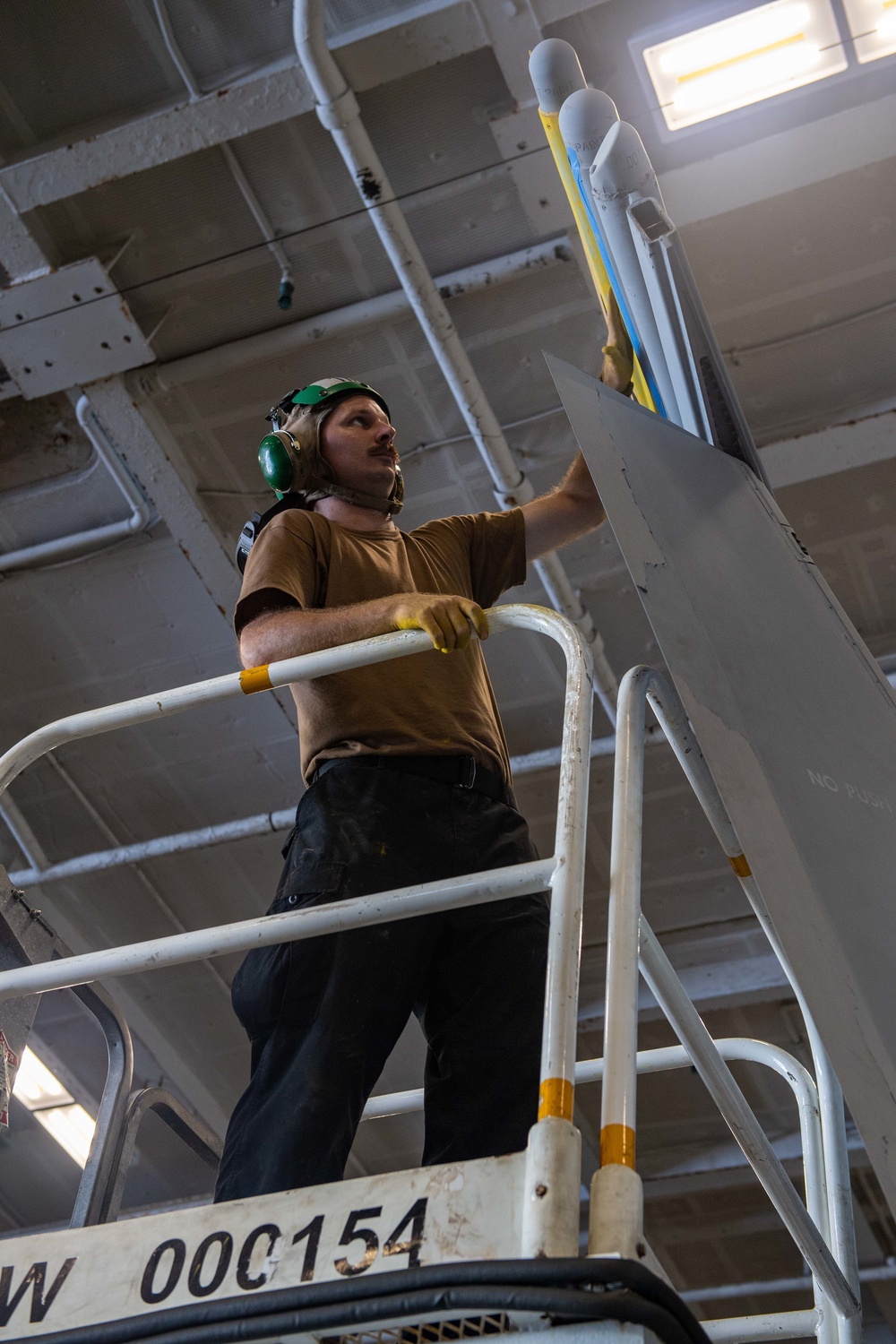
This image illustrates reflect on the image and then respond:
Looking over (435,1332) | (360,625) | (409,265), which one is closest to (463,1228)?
(435,1332)

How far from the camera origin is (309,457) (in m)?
2.36

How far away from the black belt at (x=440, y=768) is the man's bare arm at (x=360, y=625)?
21cm

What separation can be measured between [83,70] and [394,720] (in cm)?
309

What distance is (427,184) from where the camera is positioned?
155 inches

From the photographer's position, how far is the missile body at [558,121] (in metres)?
2.09

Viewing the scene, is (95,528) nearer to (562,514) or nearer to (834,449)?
(562,514)

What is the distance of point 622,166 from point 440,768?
1.10 m

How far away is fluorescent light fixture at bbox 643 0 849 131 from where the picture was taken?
348 centimetres

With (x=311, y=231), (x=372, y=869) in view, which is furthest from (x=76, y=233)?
(x=372, y=869)

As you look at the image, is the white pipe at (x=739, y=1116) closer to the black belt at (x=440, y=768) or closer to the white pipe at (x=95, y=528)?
the black belt at (x=440, y=768)

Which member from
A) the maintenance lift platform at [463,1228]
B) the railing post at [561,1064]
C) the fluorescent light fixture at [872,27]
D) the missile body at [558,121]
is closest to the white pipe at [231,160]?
the missile body at [558,121]

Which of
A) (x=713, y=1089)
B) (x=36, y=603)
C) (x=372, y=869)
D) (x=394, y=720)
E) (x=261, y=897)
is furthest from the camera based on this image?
(x=261, y=897)

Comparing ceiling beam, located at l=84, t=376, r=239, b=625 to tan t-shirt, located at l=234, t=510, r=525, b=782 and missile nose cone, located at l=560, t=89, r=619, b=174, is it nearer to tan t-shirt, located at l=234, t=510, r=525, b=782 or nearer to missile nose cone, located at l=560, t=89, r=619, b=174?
tan t-shirt, located at l=234, t=510, r=525, b=782

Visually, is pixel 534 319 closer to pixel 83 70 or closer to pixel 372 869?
pixel 83 70
